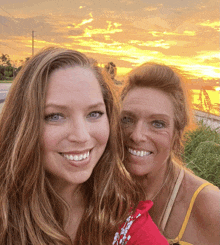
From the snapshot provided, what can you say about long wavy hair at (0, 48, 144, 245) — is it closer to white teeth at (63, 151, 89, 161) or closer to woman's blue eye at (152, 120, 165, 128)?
white teeth at (63, 151, 89, 161)

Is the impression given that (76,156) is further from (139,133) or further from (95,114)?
(139,133)

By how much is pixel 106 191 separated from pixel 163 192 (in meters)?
1.03

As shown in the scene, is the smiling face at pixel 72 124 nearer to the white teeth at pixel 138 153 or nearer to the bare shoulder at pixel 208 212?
the white teeth at pixel 138 153

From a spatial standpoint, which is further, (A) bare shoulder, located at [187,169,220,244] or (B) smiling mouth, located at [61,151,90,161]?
(A) bare shoulder, located at [187,169,220,244]

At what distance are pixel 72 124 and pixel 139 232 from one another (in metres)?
0.76

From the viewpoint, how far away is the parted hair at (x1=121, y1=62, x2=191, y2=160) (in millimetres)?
2533

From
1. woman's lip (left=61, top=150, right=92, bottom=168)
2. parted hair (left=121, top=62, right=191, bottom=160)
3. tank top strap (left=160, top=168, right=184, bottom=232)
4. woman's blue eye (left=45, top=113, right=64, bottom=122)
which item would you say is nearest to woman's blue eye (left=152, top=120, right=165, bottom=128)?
parted hair (left=121, top=62, right=191, bottom=160)

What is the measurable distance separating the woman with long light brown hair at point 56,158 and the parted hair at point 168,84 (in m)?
0.73

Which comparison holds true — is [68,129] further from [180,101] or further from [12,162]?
[180,101]

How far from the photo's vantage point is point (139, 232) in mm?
1678

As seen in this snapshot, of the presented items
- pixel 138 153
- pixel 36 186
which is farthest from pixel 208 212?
pixel 36 186

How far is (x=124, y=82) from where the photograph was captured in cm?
283

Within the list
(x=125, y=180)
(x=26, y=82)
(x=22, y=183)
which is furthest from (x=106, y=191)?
(x=26, y=82)

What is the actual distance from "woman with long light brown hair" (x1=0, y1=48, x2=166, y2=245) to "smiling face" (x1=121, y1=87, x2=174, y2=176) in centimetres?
56
